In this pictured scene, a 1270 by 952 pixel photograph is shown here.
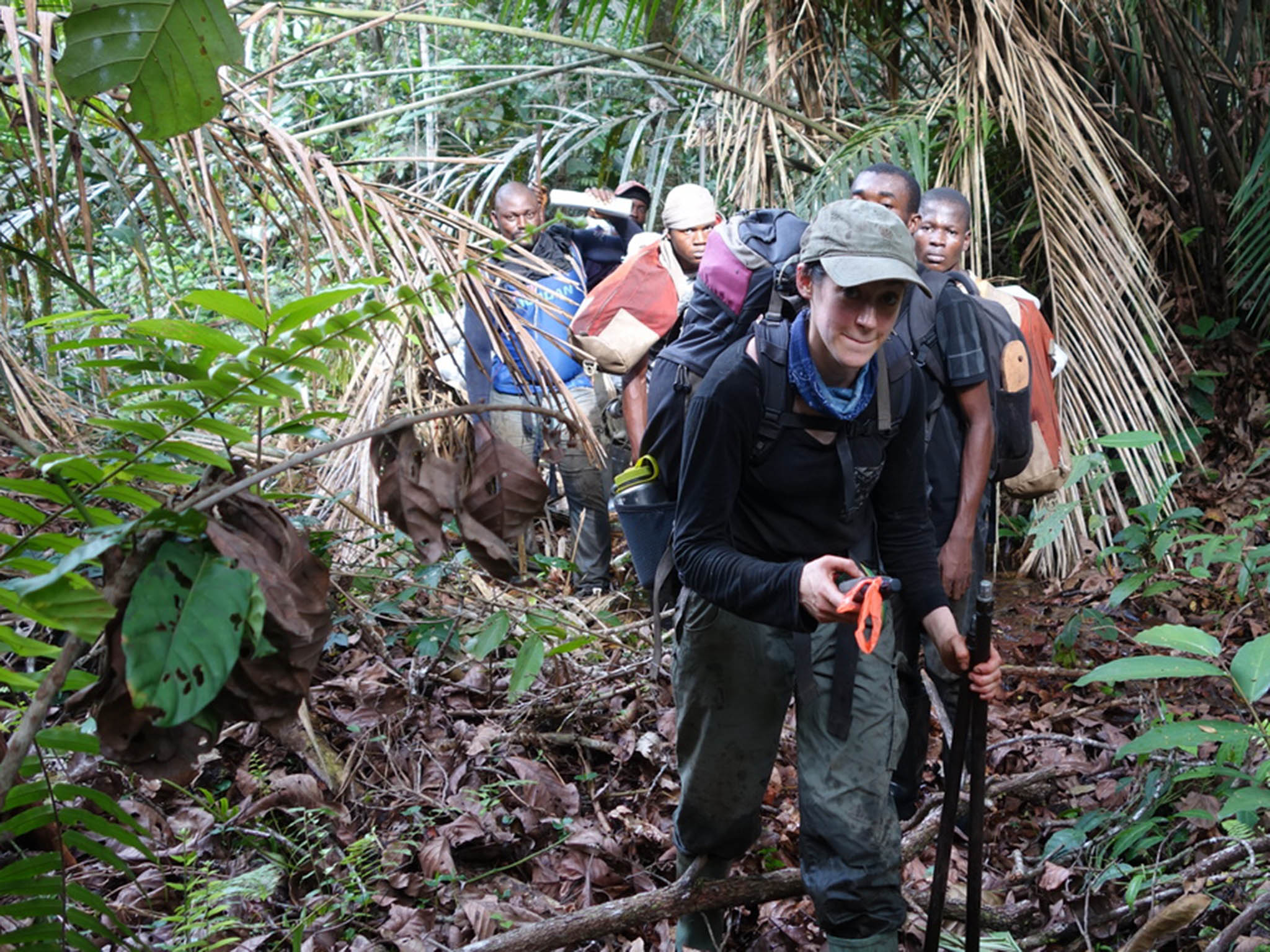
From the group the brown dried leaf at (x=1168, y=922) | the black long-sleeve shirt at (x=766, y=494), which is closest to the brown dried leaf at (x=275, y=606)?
the black long-sleeve shirt at (x=766, y=494)

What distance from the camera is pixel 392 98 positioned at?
927cm

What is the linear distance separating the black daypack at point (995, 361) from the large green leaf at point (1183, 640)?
3.72ft

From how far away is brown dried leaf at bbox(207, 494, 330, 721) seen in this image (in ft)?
4.75

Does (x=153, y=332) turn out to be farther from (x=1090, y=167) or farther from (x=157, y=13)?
(x=1090, y=167)

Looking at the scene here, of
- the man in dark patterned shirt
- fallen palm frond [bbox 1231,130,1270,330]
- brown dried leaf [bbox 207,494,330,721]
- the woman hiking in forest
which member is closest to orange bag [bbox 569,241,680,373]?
the man in dark patterned shirt

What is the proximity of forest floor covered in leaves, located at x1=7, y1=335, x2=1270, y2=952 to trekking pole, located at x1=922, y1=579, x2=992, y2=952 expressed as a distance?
1.23 ft

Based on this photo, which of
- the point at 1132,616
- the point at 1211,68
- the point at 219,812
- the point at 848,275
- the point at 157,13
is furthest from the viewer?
the point at 1211,68

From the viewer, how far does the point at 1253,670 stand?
2338mm

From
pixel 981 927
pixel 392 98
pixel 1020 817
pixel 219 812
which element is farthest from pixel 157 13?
pixel 392 98

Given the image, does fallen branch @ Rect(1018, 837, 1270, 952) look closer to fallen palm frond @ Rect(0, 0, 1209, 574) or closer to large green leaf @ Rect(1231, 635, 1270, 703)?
large green leaf @ Rect(1231, 635, 1270, 703)

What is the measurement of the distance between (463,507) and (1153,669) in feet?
4.93

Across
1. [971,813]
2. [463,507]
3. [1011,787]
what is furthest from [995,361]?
[463,507]

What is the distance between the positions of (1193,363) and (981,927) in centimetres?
531

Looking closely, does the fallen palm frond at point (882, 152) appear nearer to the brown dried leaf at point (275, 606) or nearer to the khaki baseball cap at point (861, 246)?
the khaki baseball cap at point (861, 246)
